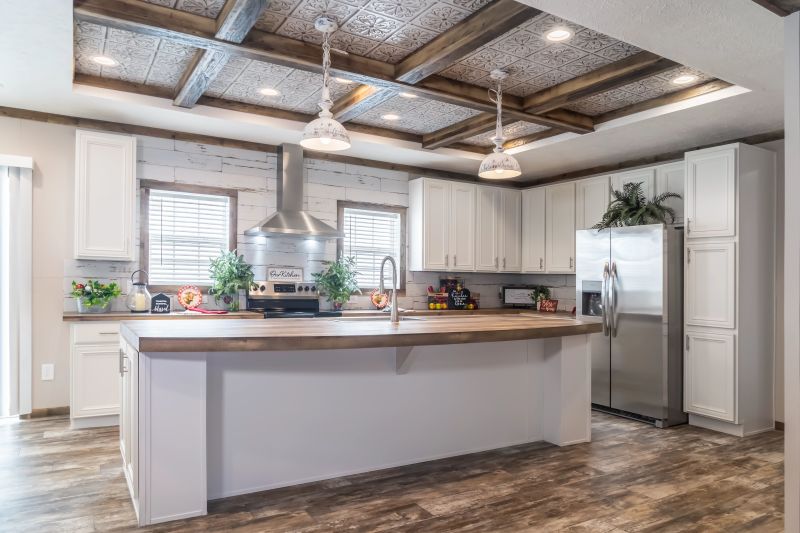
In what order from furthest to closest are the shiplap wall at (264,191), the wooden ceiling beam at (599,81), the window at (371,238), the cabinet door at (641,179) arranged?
the window at (371,238), the cabinet door at (641,179), the shiplap wall at (264,191), the wooden ceiling beam at (599,81)

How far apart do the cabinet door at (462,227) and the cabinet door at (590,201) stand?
1.17 meters

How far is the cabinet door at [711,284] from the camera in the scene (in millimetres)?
4434

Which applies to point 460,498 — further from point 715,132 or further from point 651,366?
point 715,132

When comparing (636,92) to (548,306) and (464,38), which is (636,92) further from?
(548,306)

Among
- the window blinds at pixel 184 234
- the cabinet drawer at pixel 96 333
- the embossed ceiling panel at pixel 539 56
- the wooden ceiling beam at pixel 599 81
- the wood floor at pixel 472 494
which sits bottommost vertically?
the wood floor at pixel 472 494

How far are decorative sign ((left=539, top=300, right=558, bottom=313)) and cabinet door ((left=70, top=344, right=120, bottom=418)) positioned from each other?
441 cm

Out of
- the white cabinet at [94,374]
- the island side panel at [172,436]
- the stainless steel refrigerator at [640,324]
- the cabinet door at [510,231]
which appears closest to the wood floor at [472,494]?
the island side panel at [172,436]

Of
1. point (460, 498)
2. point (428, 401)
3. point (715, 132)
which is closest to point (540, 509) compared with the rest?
point (460, 498)

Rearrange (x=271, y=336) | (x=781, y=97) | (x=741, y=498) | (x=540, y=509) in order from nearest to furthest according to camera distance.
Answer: (x=271, y=336) → (x=540, y=509) → (x=741, y=498) → (x=781, y=97)

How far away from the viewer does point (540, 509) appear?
2809 mm

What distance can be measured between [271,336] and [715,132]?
407cm

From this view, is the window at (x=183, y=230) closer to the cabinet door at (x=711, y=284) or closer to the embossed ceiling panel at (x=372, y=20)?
the embossed ceiling panel at (x=372, y=20)

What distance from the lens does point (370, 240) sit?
6117 mm

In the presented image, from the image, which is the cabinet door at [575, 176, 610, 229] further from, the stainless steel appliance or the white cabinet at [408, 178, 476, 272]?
the stainless steel appliance
